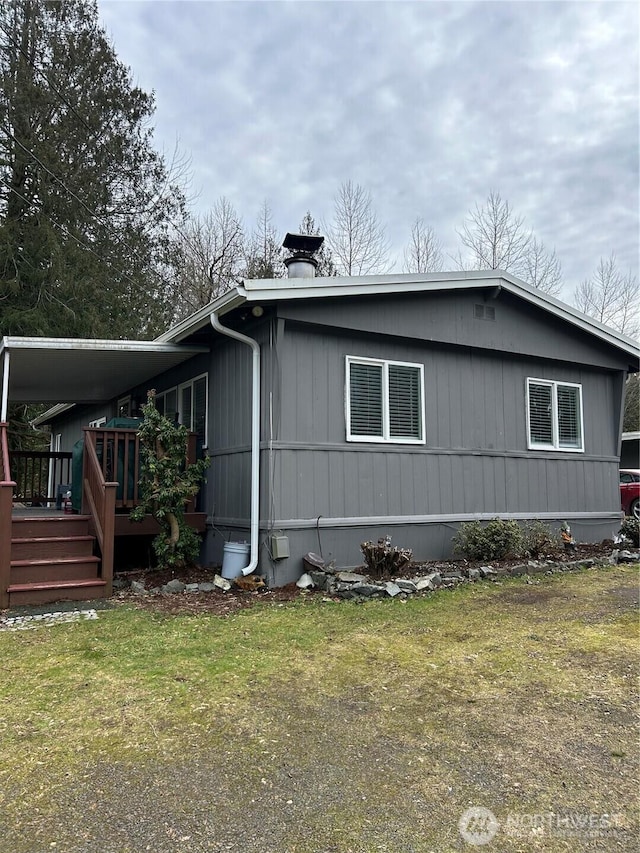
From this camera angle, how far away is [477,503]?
810 centimetres

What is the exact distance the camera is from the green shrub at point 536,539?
780 centimetres

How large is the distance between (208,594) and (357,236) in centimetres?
1782

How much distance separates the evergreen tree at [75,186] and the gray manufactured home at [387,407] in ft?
24.8

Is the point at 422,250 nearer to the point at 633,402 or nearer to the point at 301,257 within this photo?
the point at 633,402

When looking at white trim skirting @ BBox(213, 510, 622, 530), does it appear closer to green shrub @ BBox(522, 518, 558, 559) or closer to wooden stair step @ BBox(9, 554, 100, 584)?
green shrub @ BBox(522, 518, 558, 559)

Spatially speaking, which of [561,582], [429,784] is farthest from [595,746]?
[561,582]

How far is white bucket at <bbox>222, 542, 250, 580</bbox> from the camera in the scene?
254 inches

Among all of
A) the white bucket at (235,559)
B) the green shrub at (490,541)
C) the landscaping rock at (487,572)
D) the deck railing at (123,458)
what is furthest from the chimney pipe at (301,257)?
the landscaping rock at (487,572)

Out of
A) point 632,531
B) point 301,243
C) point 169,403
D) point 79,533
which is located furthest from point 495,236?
point 79,533

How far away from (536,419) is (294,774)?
24.1ft

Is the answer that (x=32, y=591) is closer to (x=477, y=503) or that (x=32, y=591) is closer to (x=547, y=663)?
(x=547, y=663)

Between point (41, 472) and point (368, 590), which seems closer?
point (368, 590)

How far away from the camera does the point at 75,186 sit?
54.6ft

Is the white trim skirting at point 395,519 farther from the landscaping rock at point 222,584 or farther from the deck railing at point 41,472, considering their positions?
the deck railing at point 41,472
